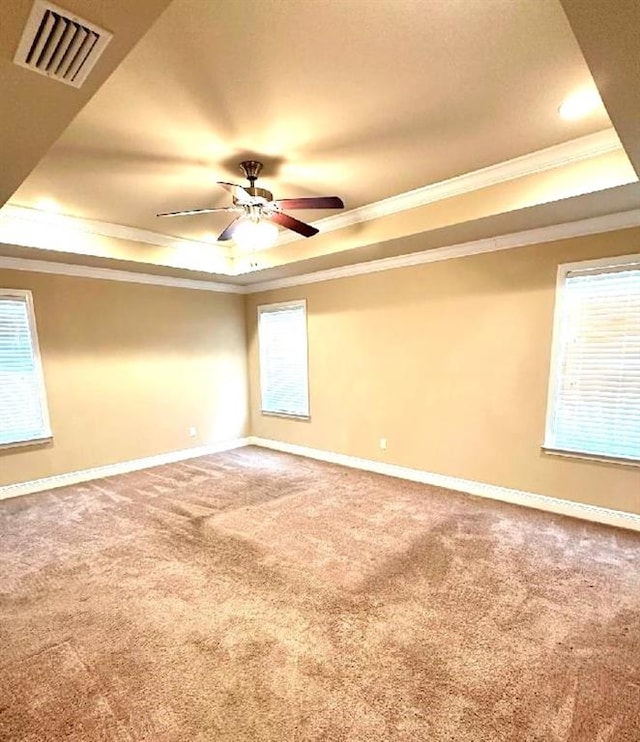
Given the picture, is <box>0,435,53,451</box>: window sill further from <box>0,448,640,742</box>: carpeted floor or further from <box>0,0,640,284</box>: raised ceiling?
<box>0,0,640,284</box>: raised ceiling

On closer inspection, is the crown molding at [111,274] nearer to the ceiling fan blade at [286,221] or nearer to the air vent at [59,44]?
the ceiling fan blade at [286,221]

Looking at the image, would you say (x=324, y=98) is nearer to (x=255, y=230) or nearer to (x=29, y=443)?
(x=255, y=230)

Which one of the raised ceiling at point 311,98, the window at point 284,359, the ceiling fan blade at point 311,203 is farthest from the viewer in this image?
the window at point 284,359

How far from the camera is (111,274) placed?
4.59 m

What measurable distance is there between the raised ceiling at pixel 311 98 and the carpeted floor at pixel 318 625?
2467mm

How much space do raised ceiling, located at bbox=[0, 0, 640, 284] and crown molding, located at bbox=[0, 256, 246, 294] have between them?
92cm

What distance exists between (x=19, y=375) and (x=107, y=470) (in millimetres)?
1436

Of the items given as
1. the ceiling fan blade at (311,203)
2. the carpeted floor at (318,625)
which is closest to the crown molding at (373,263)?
the ceiling fan blade at (311,203)

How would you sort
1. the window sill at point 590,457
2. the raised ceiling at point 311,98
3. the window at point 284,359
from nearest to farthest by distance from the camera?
the raised ceiling at point 311,98 < the window sill at point 590,457 < the window at point 284,359

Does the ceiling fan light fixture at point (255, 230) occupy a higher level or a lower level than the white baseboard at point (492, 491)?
higher

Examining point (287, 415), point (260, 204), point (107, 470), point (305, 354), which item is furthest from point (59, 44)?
point (287, 415)

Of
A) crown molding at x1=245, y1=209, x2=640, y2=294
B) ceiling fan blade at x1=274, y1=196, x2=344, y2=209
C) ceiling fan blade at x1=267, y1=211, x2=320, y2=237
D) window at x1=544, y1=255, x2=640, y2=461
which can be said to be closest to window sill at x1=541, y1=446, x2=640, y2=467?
window at x1=544, y1=255, x2=640, y2=461

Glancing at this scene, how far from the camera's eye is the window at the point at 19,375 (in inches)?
155

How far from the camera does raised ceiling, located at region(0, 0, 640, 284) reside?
4.95 ft
